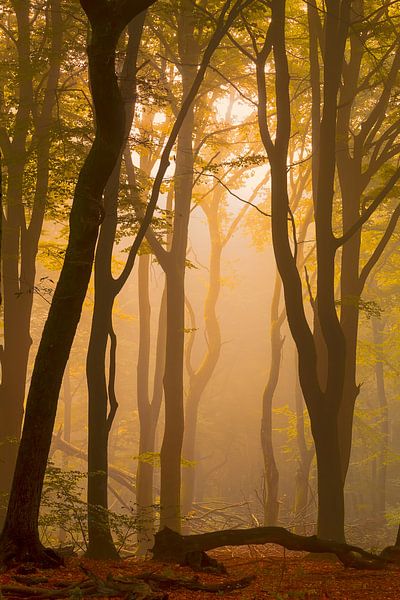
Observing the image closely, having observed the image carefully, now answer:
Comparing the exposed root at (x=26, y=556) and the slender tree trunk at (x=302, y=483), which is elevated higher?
the exposed root at (x=26, y=556)

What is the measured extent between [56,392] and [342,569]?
3883 millimetres

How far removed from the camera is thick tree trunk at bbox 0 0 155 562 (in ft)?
19.4

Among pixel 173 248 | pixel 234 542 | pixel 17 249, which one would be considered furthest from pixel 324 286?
pixel 17 249

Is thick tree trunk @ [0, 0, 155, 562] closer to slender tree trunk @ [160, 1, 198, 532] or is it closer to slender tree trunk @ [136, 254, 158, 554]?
slender tree trunk @ [160, 1, 198, 532]

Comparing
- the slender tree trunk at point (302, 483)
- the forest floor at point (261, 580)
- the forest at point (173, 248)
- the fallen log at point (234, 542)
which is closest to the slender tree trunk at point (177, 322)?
the forest at point (173, 248)

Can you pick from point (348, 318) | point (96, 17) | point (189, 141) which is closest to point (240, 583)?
point (96, 17)

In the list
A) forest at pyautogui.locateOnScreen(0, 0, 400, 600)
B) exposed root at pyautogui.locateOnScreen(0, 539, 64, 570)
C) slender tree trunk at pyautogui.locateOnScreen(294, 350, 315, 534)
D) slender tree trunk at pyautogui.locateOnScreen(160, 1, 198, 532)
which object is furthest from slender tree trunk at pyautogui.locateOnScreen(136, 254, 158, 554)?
exposed root at pyautogui.locateOnScreen(0, 539, 64, 570)

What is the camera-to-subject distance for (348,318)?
10.9m

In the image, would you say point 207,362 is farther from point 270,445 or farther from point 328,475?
point 328,475

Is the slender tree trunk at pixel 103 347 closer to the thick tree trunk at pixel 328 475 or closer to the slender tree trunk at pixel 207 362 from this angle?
the thick tree trunk at pixel 328 475

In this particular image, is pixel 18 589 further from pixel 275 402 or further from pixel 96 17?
pixel 275 402

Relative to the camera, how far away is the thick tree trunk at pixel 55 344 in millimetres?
5918

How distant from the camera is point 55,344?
6.00 m

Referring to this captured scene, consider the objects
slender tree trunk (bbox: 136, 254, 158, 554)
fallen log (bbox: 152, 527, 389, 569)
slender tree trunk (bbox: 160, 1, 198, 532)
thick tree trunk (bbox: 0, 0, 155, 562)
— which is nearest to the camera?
thick tree trunk (bbox: 0, 0, 155, 562)
